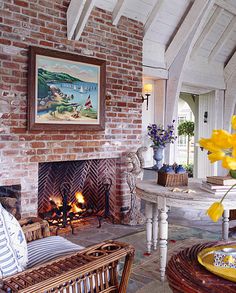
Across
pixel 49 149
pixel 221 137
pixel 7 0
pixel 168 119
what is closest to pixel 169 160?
pixel 168 119

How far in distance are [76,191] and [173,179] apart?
1986 mm

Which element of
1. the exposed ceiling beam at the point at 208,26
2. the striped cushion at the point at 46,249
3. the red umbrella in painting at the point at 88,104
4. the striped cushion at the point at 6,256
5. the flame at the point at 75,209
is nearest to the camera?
the striped cushion at the point at 6,256

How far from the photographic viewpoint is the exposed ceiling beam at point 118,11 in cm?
425

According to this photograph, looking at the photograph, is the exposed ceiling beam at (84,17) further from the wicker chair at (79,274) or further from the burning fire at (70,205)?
the wicker chair at (79,274)

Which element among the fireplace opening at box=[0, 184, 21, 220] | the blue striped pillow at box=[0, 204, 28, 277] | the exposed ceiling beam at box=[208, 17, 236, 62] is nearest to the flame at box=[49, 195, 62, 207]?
the fireplace opening at box=[0, 184, 21, 220]

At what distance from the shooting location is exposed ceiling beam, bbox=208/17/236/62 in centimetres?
628

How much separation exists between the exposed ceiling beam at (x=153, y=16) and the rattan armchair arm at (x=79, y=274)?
142 inches

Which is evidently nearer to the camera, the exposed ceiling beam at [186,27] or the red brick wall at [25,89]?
the red brick wall at [25,89]

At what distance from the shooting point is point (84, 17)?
384cm

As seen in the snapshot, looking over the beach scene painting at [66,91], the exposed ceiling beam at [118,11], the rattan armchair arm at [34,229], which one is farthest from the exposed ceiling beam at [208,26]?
the rattan armchair arm at [34,229]

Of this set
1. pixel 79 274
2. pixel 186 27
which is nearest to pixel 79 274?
pixel 79 274

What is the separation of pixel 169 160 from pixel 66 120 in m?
2.38

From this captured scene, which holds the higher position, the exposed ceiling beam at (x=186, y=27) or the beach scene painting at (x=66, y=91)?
the exposed ceiling beam at (x=186, y=27)

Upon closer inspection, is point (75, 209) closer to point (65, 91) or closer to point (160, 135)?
point (65, 91)
